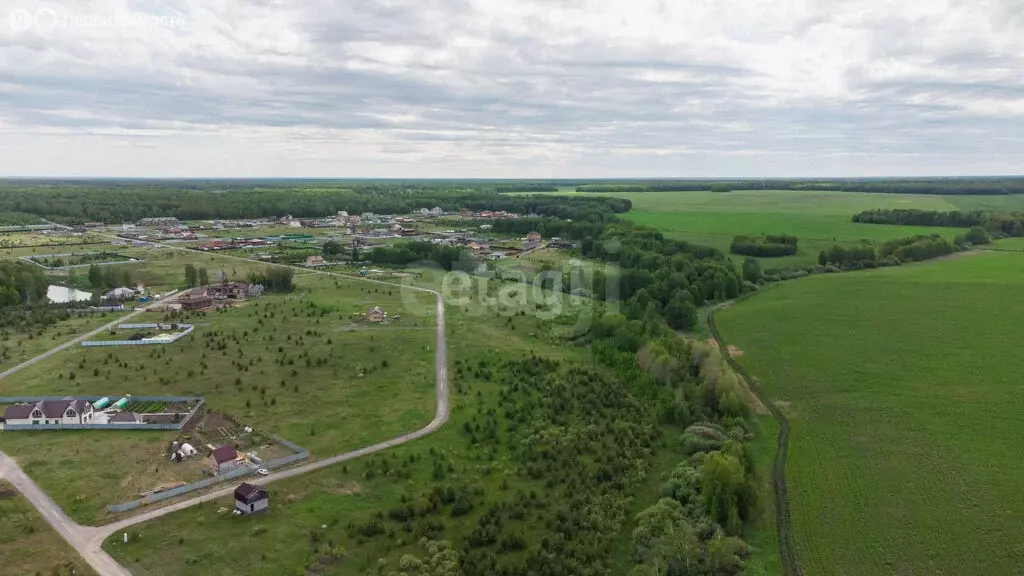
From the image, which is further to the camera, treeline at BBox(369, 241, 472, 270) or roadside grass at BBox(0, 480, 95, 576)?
treeline at BBox(369, 241, 472, 270)

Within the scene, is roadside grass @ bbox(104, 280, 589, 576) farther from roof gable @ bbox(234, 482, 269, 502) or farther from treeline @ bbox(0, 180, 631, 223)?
treeline @ bbox(0, 180, 631, 223)

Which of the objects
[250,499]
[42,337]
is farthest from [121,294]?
[250,499]

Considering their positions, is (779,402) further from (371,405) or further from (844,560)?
(371,405)

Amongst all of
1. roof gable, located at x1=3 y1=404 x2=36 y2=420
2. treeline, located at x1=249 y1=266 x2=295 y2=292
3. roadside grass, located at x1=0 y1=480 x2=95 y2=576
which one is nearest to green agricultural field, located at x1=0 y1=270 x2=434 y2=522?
roof gable, located at x1=3 y1=404 x2=36 y2=420

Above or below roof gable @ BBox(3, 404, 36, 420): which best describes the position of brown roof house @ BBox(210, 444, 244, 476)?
below

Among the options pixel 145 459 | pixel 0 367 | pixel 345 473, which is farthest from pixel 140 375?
pixel 345 473

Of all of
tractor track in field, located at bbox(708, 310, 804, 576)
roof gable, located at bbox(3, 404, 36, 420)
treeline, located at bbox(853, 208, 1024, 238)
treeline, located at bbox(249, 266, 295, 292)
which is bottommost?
tractor track in field, located at bbox(708, 310, 804, 576)

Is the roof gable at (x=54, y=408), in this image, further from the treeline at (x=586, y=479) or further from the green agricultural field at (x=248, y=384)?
the treeline at (x=586, y=479)
